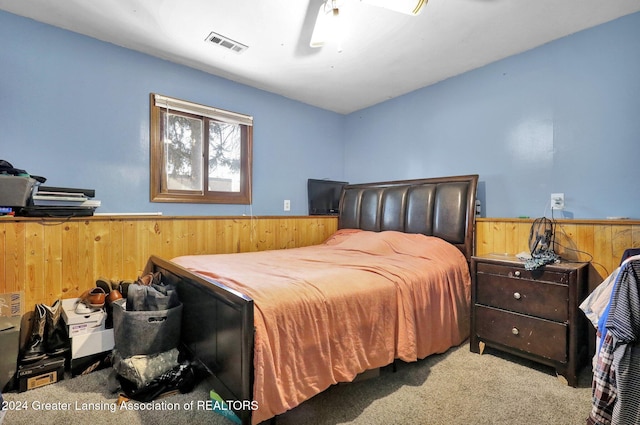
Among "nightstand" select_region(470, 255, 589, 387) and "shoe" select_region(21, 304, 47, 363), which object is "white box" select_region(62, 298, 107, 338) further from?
"nightstand" select_region(470, 255, 589, 387)

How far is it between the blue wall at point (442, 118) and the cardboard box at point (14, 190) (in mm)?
318

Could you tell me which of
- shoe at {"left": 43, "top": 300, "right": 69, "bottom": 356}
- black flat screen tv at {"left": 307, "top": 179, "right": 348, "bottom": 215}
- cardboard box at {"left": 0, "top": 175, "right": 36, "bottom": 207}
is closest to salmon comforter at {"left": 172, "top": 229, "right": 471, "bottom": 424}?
shoe at {"left": 43, "top": 300, "right": 69, "bottom": 356}

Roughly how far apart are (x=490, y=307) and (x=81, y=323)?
2.81 meters

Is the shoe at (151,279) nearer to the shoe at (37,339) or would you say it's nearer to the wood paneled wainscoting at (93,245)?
the wood paneled wainscoting at (93,245)

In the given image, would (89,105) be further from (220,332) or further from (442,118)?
(442,118)

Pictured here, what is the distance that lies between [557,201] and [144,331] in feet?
10.2

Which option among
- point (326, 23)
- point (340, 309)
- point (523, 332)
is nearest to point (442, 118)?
point (326, 23)

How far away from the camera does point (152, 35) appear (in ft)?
7.82

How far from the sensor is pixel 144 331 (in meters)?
1.77

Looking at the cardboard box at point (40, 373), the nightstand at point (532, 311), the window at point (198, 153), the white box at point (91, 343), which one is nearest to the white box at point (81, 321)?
the white box at point (91, 343)

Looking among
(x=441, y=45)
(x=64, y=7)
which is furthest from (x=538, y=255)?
(x=64, y=7)

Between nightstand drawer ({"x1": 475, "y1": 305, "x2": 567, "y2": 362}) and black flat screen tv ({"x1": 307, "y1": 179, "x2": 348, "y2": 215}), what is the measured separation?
83.3 inches

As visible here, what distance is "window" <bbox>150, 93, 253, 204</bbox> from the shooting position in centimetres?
277

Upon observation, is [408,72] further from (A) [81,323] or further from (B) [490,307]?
(A) [81,323]
